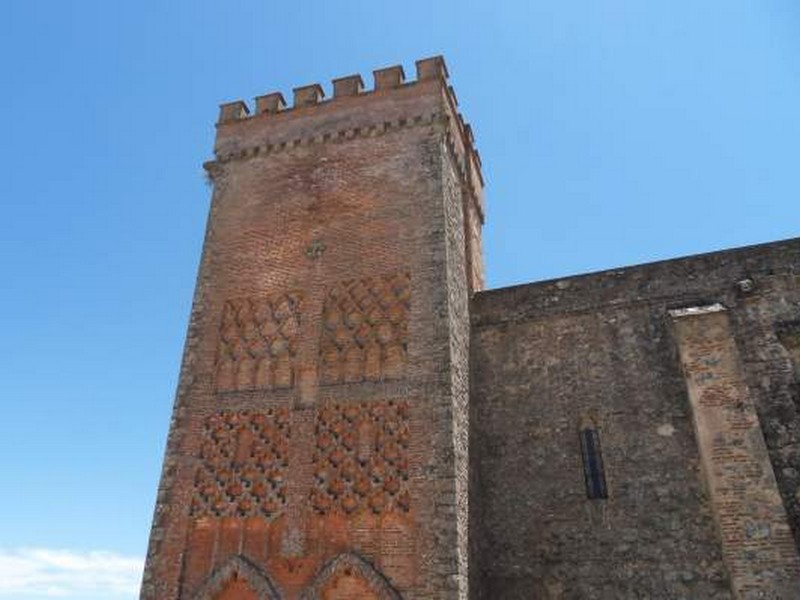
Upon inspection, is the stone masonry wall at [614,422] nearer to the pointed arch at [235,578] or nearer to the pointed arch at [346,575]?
the pointed arch at [346,575]

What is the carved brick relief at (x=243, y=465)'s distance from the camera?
9273 mm

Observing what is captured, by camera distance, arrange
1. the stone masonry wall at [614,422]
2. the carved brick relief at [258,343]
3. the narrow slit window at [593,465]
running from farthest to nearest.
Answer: the carved brick relief at [258,343] < the narrow slit window at [593,465] < the stone masonry wall at [614,422]

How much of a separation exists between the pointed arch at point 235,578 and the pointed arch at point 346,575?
63 cm

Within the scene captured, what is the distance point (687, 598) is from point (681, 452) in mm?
2005

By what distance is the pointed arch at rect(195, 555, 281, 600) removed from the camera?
28.4 feet

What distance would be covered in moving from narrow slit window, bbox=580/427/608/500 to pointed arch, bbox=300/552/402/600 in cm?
356

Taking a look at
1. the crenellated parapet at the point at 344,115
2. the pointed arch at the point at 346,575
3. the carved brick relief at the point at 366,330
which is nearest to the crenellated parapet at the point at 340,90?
the crenellated parapet at the point at 344,115

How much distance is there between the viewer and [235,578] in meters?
8.84

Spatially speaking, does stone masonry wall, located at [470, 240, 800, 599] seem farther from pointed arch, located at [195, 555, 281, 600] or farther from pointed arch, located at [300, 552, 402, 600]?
pointed arch, located at [195, 555, 281, 600]

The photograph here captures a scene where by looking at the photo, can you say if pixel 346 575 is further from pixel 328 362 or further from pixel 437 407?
pixel 328 362

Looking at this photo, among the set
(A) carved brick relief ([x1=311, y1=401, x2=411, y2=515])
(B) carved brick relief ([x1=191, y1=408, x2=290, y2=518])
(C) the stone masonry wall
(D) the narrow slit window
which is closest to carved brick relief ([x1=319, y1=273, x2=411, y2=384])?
(A) carved brick relief ([x1=311, y1=401, x2=411, y2=515])

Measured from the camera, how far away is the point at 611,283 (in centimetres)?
1118

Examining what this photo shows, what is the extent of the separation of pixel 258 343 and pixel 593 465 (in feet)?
18.8

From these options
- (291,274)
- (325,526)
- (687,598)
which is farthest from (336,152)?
(687,598)
